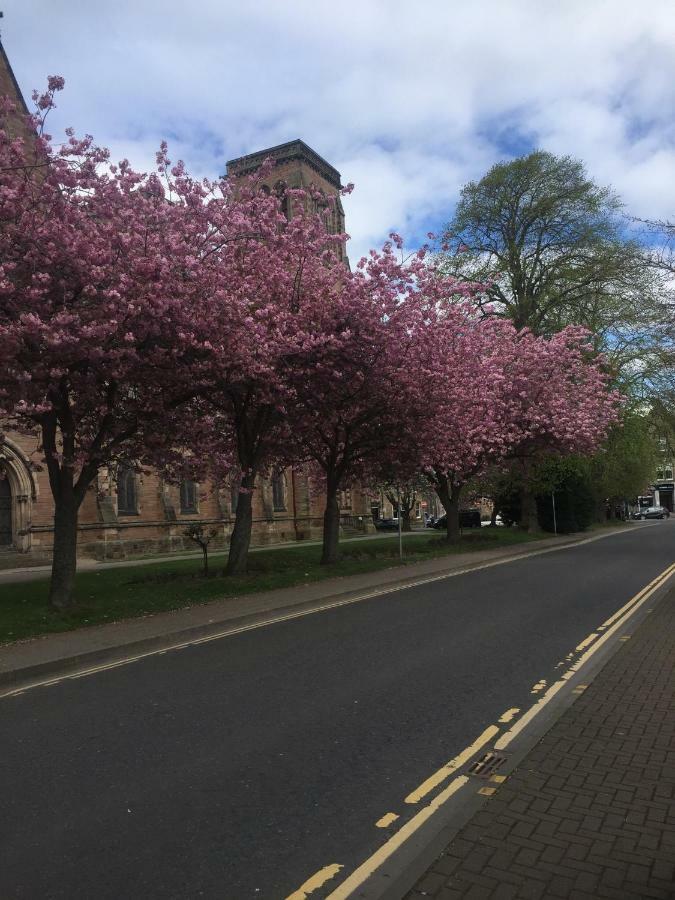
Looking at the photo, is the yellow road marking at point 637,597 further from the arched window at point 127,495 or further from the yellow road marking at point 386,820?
the arched window at point 127,495

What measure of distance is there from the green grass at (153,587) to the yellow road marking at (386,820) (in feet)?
27.3

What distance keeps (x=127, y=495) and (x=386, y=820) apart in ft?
98.8

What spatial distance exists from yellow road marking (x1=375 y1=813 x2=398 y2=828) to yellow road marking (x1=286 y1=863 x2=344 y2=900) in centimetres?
52

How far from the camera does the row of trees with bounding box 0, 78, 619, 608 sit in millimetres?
11633

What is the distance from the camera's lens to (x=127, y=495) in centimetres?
3266

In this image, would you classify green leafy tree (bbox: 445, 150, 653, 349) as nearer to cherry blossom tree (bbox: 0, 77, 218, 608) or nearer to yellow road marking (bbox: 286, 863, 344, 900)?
cherry blossom tree (bbox: 0, 77, 218, 608)

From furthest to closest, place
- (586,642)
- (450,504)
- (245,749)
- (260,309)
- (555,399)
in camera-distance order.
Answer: (450,504)
(555,399)
(260,309)
(586,642)
(245,749)

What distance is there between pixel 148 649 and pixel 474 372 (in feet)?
53.6

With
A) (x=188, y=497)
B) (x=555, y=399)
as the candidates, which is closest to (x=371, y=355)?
(x=555, y=399)

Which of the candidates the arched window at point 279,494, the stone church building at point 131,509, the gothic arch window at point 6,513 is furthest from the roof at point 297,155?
the gothic arch window at point 6,513

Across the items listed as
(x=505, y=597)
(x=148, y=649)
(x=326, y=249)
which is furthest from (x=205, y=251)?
(x=505, y=597)

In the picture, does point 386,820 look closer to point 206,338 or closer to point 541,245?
point 206,338

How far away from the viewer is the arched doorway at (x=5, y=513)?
90.3 ft

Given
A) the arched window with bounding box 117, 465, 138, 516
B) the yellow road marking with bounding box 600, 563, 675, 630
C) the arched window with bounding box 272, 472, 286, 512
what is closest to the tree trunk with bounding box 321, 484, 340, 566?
the yellow road marking with bounding box 600, 563, 675, 630
